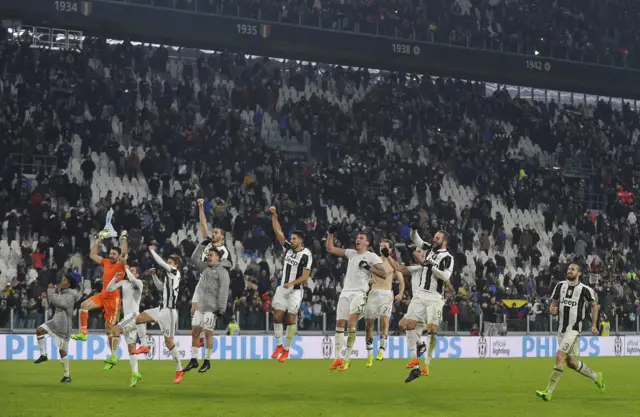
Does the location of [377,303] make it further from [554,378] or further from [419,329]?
[554,378]

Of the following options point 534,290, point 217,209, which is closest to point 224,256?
point 217,209

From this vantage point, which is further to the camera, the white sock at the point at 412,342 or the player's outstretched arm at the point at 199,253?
the white sock at the point at 412,342

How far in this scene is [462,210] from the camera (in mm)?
50469

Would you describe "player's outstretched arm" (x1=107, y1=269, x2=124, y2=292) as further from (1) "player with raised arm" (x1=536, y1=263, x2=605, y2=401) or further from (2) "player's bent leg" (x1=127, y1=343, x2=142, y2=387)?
(1) "player with raised arm" (x1=536, y1=263, x2=605, y2=401)

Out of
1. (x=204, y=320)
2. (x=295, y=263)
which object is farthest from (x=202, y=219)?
(x=295, y=263)

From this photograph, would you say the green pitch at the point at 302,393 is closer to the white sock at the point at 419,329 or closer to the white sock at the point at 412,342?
the white sock at the point at 412,342

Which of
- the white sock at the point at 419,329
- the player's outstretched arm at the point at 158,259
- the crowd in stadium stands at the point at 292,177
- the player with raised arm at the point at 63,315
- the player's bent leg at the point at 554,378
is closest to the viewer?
the player's bent leg at the point at 554,378

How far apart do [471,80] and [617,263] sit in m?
15.1

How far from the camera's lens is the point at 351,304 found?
82.9ft

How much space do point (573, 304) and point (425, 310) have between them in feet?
14.6

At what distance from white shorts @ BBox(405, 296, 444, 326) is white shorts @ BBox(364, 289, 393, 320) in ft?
8.86

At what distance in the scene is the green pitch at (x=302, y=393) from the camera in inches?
656

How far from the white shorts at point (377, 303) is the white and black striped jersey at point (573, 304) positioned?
6.96m

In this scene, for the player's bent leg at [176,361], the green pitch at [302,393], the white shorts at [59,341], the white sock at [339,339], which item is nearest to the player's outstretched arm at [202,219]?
the player's bent leg at [176,361]
